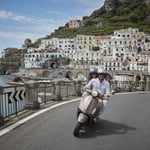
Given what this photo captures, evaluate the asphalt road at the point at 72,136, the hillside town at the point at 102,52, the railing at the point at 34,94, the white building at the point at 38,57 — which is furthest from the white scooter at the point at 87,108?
the white building at the point at 38,57

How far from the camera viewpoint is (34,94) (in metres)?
12.3

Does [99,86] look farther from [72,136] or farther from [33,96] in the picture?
[33,96]

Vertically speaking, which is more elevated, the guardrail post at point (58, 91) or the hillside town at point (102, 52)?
the hillside town at point (102, 52)

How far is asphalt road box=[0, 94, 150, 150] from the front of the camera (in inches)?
251

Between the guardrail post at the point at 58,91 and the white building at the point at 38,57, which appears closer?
the guardrail post at the point at 58,91

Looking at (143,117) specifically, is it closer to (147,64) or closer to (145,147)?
(145,147)

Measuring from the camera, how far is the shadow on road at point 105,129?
764 centimetres

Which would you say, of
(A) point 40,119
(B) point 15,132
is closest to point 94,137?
(B) point 15,132

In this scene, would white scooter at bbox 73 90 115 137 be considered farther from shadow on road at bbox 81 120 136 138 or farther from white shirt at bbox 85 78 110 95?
white shirt at bbox 85 78 110 95

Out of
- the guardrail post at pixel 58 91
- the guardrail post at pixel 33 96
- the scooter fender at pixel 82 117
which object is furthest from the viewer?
the guardrail post at pixel 58 91

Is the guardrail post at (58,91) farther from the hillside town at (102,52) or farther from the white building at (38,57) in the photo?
the white building at (38,57)

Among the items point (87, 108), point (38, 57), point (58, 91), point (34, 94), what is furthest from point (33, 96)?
point (38, 57)

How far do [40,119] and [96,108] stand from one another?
8.86ft

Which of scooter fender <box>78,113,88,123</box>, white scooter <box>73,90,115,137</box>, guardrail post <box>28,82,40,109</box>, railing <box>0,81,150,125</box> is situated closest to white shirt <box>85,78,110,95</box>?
white scooter <box>73,90,115,137</box>
